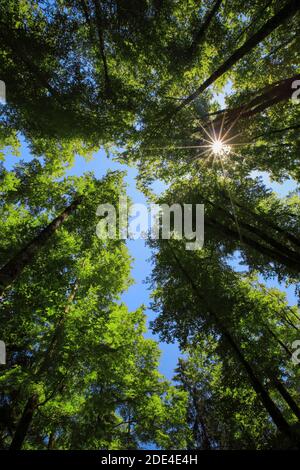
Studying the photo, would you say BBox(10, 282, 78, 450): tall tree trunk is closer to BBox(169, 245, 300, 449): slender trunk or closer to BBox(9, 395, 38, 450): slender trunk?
BBox(9, 395, 38, 450): slender trunk

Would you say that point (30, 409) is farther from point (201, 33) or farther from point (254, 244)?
point (201, 33)

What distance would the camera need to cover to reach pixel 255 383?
28.4 feet

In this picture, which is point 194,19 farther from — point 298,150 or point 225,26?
point 298,150

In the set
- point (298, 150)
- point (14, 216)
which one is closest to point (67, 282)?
point (14, 216)

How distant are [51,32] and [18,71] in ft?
5.07

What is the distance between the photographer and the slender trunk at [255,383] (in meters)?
7.20

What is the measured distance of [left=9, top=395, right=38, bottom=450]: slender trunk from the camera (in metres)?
7.29

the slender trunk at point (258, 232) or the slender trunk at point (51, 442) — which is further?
the slender trunk at point (51, 442)

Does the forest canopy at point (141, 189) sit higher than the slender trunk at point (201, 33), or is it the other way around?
the slender trunk at point (201, 33)

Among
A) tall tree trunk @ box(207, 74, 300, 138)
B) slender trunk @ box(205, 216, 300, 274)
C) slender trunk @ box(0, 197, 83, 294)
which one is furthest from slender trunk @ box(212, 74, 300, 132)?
slender trunk @ box(0, 197, 83, 294)

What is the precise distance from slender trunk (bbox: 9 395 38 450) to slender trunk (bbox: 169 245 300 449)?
21.8 ft

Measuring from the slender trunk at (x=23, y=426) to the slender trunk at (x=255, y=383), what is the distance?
6.65 m

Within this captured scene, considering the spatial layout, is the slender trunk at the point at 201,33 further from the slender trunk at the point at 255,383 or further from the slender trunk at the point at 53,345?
the slender trunk at the point at 53,345

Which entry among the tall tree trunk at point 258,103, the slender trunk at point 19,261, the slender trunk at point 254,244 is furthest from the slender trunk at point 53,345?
the tall tree trunk at point 258,103
